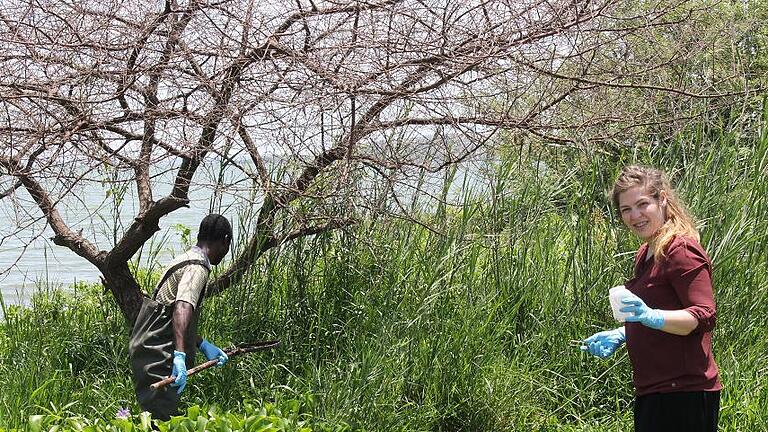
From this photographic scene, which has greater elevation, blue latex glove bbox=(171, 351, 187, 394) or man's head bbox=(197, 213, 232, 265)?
man's head bbox=(197, 213, 232, 265)

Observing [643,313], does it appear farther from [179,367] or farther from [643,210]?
[179,367]

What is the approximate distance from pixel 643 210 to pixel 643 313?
435 millimetres

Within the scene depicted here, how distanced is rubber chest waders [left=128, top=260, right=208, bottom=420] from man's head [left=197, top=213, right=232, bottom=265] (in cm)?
14

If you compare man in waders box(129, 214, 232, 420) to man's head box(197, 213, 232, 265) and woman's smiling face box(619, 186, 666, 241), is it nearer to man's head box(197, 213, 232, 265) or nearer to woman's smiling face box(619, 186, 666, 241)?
man's head box(197, 213, 232, 265)

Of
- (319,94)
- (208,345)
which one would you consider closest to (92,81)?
(319,94)

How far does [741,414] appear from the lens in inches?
187

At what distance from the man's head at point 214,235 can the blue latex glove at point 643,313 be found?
1.89m

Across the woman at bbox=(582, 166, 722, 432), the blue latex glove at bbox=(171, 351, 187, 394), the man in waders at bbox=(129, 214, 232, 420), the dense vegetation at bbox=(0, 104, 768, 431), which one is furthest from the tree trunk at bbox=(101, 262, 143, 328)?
the woman at bbox=(582, 166, 722, 432)

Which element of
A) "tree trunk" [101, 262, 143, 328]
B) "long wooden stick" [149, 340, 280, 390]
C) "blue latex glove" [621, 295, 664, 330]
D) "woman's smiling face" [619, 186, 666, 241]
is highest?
"woman's smiling face" [619, 186, 666, 241]

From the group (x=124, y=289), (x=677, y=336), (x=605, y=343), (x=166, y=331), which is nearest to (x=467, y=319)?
(x=605, y=343)

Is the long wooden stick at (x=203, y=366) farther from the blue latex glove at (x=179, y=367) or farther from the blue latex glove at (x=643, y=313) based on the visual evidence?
the blue latex glove at (x=643, y=313)

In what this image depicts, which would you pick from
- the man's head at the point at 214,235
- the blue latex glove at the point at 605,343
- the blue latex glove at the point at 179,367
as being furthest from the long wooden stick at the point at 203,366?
the blue latex glove at the point at 605,343

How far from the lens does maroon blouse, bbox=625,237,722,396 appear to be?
11.1ft

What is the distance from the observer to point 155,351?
14.4 ft
